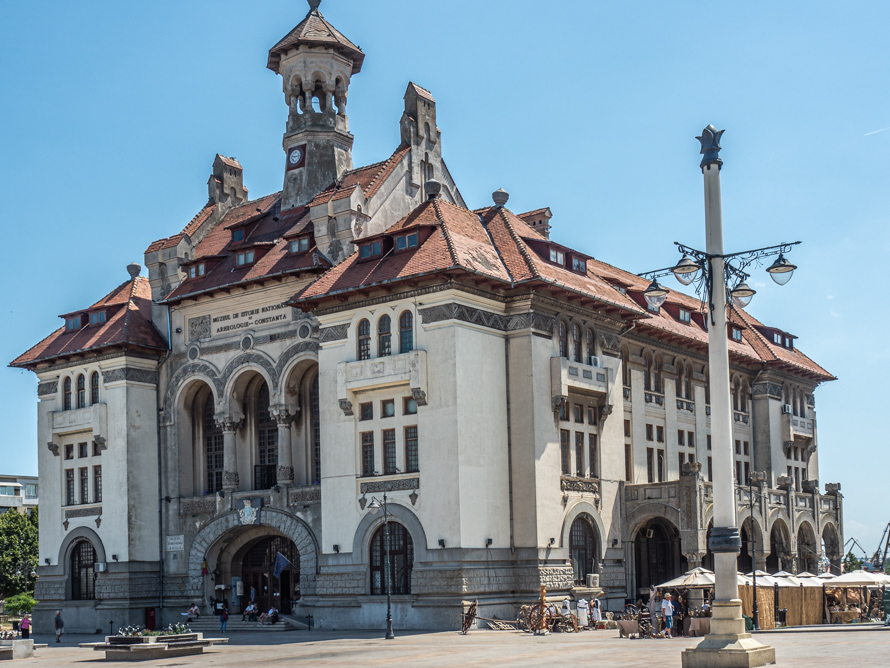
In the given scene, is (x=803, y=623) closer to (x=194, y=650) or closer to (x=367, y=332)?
(x=367, y=332)

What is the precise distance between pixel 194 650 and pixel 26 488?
128m

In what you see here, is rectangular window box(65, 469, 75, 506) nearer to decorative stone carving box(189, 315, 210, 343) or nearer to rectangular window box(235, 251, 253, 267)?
decorative stone carving box(189, 315, 210, 343)

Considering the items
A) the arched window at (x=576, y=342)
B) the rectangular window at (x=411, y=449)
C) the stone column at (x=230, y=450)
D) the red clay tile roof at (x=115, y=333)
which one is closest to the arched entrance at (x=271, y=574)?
the stone column at (x=230, y=450)

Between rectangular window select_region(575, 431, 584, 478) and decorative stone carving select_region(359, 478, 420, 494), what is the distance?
8044mm

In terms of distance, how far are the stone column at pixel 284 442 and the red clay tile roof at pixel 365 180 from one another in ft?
31.5

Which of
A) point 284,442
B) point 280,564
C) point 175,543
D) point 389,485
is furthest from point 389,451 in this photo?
point 175,543

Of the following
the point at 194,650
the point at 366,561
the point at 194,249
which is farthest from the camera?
the point at 194,249

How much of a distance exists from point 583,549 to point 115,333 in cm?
2543

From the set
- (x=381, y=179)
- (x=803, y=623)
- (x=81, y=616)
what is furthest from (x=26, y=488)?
(x=803, y=623)

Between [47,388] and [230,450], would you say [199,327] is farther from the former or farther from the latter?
[47,388]

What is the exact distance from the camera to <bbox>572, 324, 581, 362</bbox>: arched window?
165 feet

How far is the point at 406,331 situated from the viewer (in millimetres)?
47156

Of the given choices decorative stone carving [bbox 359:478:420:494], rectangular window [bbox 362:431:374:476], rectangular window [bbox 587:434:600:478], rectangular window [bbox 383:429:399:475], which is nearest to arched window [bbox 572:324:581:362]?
rectangular window [bbox 587:434:600:478]

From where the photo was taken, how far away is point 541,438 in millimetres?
47125
